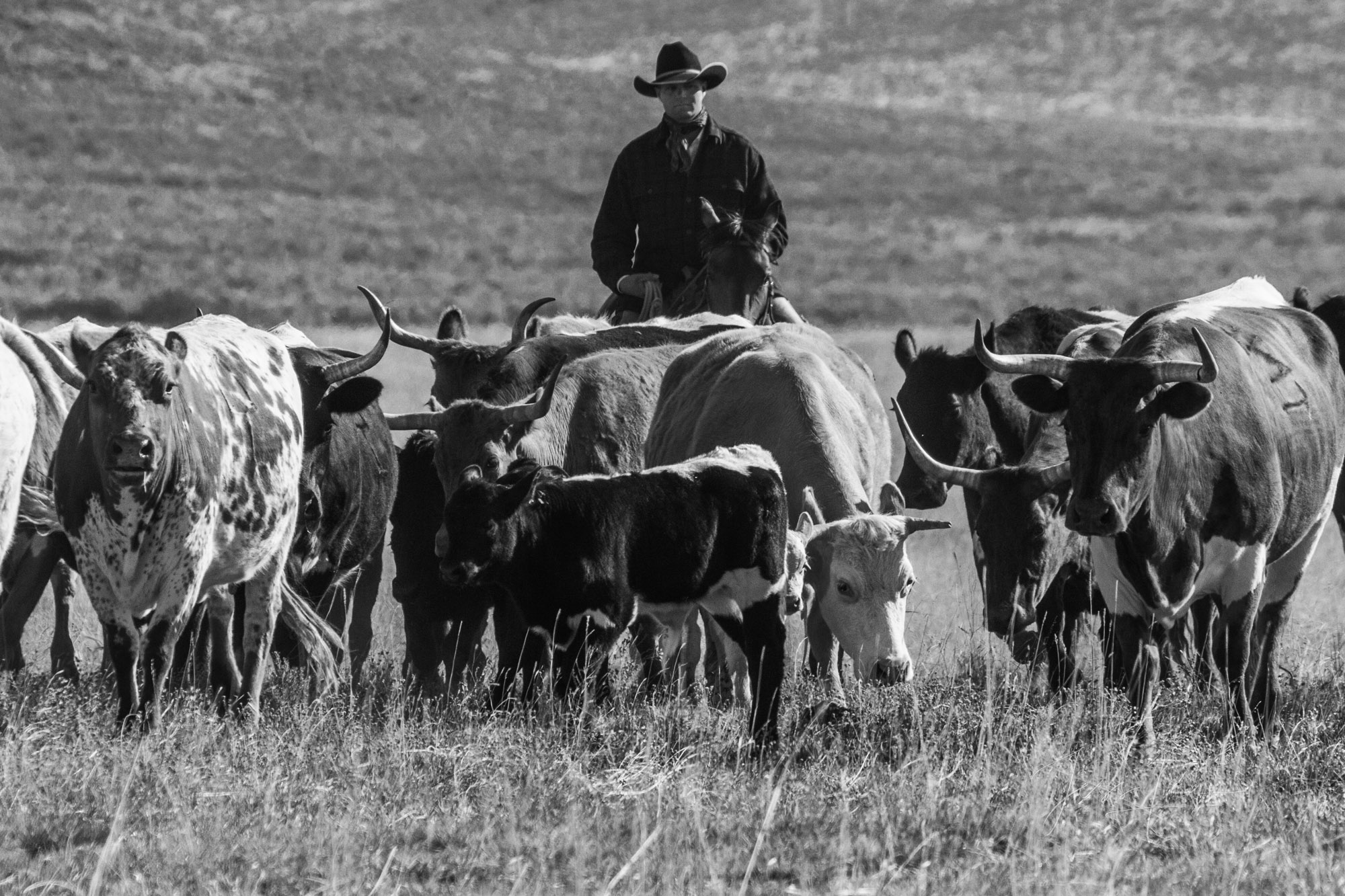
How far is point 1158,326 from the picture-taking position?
8336 mm

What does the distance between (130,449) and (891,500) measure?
337cm

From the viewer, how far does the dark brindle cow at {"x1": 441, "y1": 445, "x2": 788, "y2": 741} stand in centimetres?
720

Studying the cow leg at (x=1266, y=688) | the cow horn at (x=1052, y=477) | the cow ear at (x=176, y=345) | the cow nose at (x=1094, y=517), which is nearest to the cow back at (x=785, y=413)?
the cow horn at (x=1052, y=477)

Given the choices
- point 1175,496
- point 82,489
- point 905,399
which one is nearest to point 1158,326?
point 1175,496

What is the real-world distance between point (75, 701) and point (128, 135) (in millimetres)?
48550

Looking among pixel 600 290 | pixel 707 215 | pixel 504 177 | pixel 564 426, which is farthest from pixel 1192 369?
pixel 504 177

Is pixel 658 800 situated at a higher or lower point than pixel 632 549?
lower

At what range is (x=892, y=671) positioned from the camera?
301 inches

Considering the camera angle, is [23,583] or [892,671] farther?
[23,583]

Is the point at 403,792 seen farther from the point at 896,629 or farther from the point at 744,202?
the point at 744,202

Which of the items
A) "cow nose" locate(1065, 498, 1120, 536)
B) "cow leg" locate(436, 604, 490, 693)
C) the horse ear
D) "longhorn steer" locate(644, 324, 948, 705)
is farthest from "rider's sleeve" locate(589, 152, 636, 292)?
"cow nose" locate(1065, 498, 1120, 536)

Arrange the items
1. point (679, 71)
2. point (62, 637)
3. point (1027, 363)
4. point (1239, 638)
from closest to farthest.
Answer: point (1027, 363) < point (1239, 638) < point (62, 637) < point (679, 71)

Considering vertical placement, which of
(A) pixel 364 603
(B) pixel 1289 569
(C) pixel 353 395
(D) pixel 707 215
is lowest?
(A) pixel 364 603

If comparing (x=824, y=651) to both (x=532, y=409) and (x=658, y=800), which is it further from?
(x=658, y=800)
